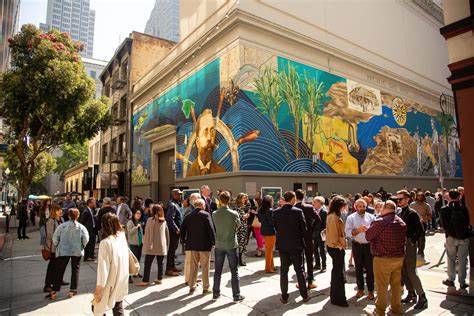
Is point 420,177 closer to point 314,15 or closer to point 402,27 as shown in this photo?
point 402,27

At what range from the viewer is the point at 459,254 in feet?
21.8

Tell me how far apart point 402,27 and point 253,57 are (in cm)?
1830

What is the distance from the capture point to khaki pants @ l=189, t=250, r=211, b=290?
6.64 m

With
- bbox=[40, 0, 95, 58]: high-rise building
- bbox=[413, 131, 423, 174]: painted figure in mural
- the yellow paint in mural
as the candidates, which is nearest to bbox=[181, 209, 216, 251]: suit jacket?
the yellow paint in mural

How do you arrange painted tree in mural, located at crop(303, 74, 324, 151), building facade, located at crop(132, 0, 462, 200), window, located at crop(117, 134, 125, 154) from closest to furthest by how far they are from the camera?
building facade, located at crop(132, 0, 462, 200) → painted tree in mural, located at crop(303, 74, 324, 151) → window, located at crop(117, 134, 125, 154)

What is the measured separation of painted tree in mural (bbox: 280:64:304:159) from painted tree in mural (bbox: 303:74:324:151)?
1.89 feet

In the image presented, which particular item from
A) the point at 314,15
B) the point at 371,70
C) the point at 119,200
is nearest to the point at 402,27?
the point at 371,70

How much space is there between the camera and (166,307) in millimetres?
5844

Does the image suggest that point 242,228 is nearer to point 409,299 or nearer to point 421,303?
point 409,299

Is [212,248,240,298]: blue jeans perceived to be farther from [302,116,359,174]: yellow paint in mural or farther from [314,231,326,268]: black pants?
[302,116,359,174]: yellow paint in mural

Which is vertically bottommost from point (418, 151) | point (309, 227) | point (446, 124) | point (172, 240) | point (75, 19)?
point (172, 240)

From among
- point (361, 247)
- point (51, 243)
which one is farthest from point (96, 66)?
point (361, 247)

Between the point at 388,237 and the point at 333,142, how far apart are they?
14.9m

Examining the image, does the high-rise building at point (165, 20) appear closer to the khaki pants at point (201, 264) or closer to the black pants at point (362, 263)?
the khaki pants at point (201, 264)
